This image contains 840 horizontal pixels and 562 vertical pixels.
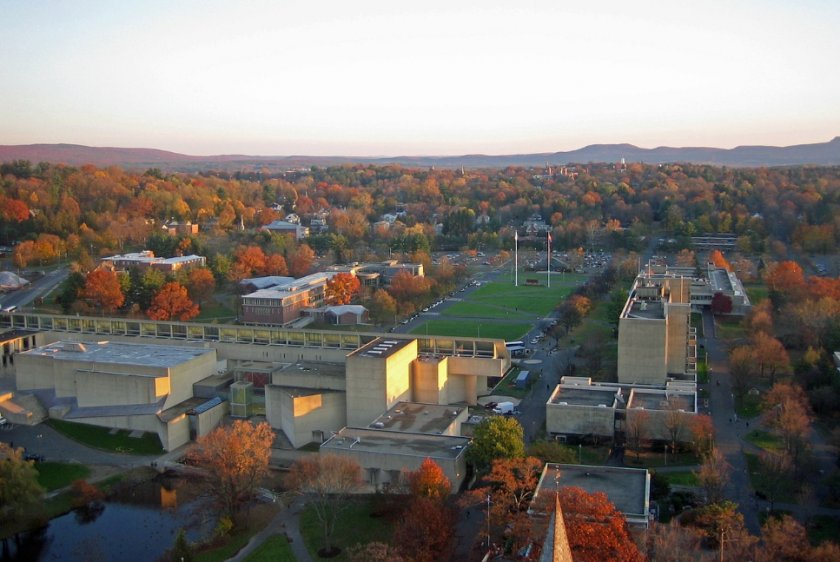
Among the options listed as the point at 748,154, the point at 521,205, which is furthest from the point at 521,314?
the point at 748,154

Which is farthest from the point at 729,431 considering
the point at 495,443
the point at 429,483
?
the point at 429,483

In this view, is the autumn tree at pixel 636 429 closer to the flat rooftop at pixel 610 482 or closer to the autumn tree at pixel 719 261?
the flat rooftop at pixel 610 482

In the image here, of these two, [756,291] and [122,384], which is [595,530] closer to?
[122,384]

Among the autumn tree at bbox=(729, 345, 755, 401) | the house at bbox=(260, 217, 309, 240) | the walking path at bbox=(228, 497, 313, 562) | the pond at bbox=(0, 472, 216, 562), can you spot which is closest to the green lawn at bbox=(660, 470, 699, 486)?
the autumn tree at bbox=(729, 345, 755, 401)

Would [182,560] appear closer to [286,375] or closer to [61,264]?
[286,375]

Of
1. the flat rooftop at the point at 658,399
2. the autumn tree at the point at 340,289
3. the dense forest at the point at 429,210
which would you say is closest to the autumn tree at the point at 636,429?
the flat rooftop at the point at 658,399

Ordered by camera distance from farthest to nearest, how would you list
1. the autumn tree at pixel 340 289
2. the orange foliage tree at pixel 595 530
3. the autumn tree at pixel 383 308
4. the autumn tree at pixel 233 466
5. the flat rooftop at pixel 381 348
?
the autumn tree at pixel 340 289
the autumn tree at pixel 383 308
the flat rooftop at pixel 381 348
the autumn tree at pixel 233 466
the orange foliage tree at pixel 595 530
